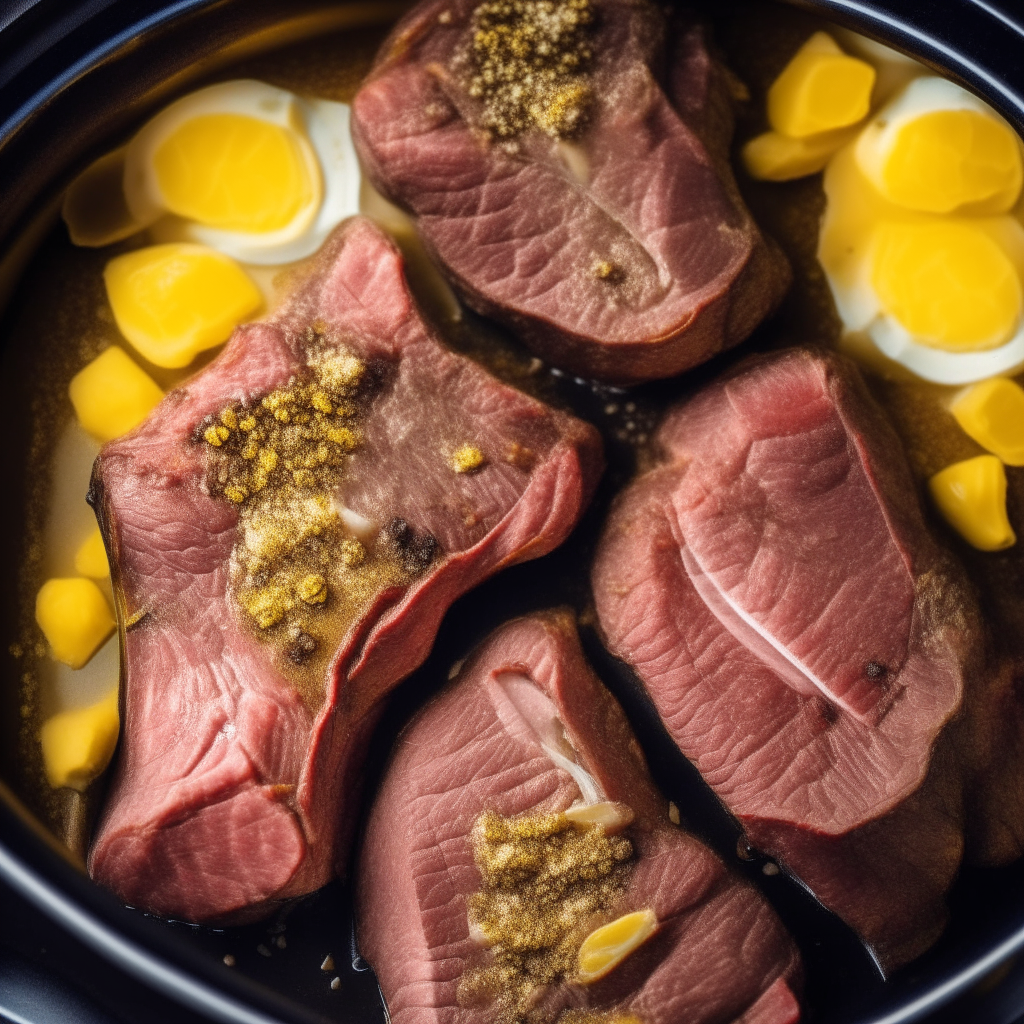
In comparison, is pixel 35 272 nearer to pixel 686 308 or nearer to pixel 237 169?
pixel 237 169

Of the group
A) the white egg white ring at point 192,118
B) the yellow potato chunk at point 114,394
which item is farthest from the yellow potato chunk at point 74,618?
the white egg white ring at point 192,118

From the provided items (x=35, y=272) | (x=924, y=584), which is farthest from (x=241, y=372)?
(x=924, y=584)

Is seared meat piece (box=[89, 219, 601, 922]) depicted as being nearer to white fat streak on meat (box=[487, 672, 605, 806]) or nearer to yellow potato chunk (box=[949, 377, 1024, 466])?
white fat streak on meat (box=[487, 672, 605, 806])

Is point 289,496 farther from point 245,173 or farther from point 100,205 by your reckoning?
point 100,205

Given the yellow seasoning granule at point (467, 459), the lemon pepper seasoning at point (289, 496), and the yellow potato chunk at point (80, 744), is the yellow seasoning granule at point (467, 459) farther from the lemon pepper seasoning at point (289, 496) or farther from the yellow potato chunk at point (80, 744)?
the yellow potato chunk at point (80, 744)

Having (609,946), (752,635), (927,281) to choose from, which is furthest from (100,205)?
(609,946)

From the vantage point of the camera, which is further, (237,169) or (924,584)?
(237,169)

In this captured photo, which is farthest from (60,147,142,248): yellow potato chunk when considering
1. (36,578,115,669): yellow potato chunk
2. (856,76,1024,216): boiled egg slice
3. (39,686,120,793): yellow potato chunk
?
(856,76,1024,216): boiled egg slice
